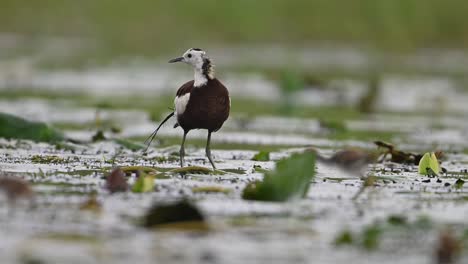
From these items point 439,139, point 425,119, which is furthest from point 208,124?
point 425,119

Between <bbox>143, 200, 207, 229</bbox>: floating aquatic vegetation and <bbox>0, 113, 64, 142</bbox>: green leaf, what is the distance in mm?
4683

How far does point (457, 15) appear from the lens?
94.0 feet

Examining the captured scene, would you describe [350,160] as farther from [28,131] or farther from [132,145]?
[28,131]

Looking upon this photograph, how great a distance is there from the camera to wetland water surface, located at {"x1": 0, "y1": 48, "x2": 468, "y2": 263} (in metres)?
5.09

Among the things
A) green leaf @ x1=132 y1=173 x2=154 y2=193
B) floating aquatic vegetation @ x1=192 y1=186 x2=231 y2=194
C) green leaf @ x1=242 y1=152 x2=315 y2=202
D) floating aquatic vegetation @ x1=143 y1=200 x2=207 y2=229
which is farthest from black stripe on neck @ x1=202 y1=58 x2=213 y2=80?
floating aquatic vegetation @ x1=143 y1=200 x2=207 y2=229

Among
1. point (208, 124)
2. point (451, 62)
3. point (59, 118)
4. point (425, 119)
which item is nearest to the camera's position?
point (208, 124)

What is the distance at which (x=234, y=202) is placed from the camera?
654 centimetres

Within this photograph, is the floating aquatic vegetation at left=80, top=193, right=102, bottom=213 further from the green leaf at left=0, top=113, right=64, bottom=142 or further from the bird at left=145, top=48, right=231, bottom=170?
the green leaf at left=0, top=113, right=64, bottom=142

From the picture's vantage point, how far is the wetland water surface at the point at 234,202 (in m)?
5.09

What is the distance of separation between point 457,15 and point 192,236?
2436cm

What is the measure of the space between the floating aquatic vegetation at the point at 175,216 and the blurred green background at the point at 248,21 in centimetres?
2283

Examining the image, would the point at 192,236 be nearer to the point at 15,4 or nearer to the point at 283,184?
the point at 283,184

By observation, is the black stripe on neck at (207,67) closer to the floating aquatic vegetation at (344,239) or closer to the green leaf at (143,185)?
the green leaf at (143,185)

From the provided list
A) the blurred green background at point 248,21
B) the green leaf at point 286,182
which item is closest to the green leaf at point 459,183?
the green leaf at point 286,182
